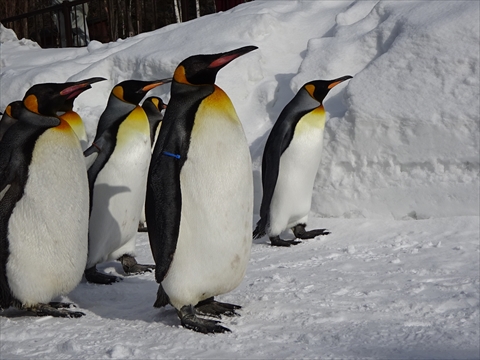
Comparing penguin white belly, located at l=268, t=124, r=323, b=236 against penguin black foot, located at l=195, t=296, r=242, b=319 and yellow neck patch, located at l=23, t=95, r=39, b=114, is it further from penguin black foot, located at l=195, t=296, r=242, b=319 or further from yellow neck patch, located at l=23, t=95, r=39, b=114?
yellow neck patch, located at l=23, t=95, r=39, b=114

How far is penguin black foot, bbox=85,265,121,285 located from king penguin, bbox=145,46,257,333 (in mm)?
1185

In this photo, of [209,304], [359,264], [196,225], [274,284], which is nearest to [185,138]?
[196,225]

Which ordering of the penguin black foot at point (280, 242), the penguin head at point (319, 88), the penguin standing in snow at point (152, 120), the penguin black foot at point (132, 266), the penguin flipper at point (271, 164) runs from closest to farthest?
the penguin black foot at point (132, 266)
the penguin black foot at point (280, 242)
the penguin flipper at point (271, 164)
the penguin head at point (319, 88)
the penguin standing in snow at point (152, 120)

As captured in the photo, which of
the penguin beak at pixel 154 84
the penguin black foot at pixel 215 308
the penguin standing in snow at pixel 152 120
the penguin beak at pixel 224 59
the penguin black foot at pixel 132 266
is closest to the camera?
the penguin beak at pixel 224 59

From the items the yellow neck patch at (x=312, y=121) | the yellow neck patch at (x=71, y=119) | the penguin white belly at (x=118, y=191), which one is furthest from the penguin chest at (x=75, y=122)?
the yellow neck patch at (x=312, y=121)

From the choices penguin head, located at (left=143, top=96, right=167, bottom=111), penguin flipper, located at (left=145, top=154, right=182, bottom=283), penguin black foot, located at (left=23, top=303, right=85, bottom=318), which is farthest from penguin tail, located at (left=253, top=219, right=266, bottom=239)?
penguin flipper, located at (left=145, top=154, right=182, bottom=283)

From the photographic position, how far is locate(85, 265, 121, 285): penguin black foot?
4.00 m

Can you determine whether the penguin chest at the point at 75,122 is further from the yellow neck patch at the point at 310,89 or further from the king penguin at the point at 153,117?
the yellow neck patch at the point at 310,89

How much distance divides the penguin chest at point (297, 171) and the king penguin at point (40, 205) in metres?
1.93

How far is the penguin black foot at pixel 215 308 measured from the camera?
9.80ft

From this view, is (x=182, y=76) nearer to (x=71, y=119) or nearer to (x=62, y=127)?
(x=62, y=127)

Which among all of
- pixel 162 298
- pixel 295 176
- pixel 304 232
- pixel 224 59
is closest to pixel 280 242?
pixel 304 232

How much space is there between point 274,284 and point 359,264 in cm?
63

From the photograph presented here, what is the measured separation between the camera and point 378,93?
535 cm
